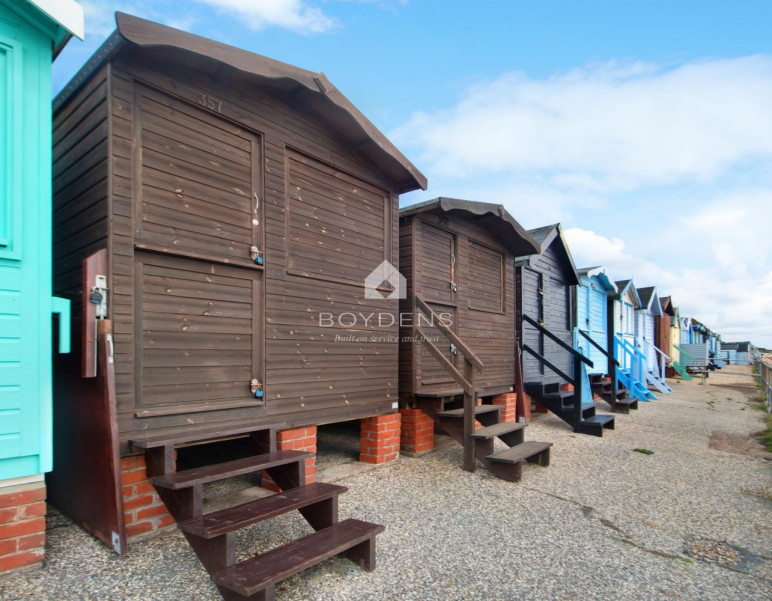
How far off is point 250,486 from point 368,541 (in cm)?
192

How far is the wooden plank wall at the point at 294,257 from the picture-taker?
10.4ft

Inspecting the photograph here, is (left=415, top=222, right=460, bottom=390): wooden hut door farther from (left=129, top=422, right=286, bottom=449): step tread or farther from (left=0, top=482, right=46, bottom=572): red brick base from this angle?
(left=0, top=482, right=46, bottom=572): red brick base

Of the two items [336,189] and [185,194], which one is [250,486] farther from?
[336,189]

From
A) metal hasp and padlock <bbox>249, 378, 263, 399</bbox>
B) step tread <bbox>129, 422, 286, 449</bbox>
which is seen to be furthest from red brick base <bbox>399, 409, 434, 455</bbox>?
metal hasp and padlock <bbox>249, 378, 263, 399</bbox>

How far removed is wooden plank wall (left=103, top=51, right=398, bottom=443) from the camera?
3.18 metres

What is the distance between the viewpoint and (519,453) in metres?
5.14

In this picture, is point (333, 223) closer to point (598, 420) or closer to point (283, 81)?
point (283, 81)

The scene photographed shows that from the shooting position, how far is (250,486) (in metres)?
4.43

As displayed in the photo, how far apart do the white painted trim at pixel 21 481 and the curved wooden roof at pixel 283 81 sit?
275cm

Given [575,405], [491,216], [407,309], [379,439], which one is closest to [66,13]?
[407,309]

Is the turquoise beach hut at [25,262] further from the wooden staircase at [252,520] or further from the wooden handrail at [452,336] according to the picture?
the wooden handrail at [452,336]

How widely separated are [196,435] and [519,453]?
346 centimetres

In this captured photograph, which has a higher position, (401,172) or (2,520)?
(401,172)

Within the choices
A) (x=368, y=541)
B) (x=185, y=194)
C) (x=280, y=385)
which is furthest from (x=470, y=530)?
(x=185, y=194)
